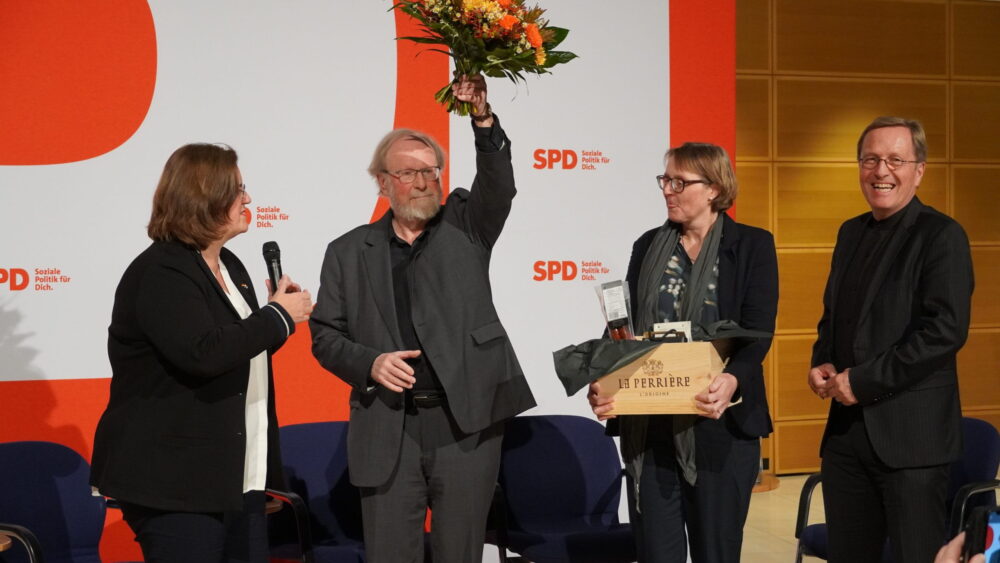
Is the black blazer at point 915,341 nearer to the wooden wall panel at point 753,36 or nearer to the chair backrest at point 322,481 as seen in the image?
the chair backrest at point 322,481

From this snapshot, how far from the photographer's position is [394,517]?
2.96m

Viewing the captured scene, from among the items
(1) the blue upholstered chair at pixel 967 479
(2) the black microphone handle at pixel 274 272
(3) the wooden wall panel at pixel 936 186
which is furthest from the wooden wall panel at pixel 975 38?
(2) the black microphone handle at pixel 274 272

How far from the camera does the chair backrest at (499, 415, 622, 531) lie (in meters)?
4.07

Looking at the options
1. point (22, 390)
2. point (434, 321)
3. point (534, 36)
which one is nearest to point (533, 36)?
point (534, 36)

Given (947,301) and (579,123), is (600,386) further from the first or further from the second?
(579,123)

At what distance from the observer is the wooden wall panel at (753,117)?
738cm

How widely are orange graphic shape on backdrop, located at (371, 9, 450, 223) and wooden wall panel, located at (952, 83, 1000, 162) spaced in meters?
4.95

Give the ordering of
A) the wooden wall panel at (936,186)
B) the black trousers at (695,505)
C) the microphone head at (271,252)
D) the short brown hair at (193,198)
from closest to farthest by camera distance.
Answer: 1. the short brown hair at (193,198)
2. the microphone head at (271,252)
3. the black trousers at (695,505)
4. the wooden wall panel at (936,186)

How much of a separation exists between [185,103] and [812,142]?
4963mm

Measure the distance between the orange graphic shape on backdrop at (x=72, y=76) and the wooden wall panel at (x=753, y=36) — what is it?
14.9 ft

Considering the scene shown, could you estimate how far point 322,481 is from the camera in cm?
399

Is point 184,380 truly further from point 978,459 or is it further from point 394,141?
point 978,459

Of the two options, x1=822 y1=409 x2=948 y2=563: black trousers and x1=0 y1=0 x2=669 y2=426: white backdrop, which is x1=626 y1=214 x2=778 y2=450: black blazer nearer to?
x1=822 y1=409 x2=948 y2=563: black trousers

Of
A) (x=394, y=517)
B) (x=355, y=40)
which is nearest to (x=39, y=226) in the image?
(x=355, y=40)
